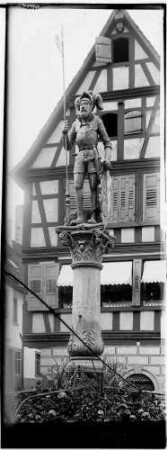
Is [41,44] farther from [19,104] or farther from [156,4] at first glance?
[156,4]

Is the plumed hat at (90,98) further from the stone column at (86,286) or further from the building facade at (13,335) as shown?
the building facade at (13,335)

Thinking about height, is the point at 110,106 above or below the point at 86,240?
above

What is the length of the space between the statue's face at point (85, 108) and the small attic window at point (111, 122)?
3.38 m

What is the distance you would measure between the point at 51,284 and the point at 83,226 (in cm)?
311

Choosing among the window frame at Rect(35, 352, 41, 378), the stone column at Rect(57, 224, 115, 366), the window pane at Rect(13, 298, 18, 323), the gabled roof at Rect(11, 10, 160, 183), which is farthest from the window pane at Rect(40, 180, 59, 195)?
the stone column at Rect(57, 224, 115, 366)

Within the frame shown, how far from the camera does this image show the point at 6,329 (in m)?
6.93

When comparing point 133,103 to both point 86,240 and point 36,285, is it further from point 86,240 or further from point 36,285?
point 86,240

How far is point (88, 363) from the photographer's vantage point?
6535 millimetres

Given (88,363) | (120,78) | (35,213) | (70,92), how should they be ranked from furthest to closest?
(120,78), (35,213), (70,92), (88,363)

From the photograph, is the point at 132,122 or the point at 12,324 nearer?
the point at 12,324

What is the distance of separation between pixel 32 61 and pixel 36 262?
2.57 m

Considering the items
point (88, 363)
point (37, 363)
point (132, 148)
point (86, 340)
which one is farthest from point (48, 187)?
point (88, 363)

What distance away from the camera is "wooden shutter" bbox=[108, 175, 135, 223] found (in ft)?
33.3

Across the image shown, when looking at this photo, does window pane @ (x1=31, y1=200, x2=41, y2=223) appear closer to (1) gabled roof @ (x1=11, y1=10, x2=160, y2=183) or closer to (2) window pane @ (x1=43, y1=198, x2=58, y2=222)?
(2) window pane @ (x1=43, y1=198, x2=58, y2=222)
